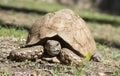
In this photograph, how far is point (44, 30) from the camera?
6.69 meters

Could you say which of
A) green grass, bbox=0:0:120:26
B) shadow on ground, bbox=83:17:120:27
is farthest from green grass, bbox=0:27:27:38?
green grass, bbox=0:0:120:26

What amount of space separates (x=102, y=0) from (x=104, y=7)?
34 cm

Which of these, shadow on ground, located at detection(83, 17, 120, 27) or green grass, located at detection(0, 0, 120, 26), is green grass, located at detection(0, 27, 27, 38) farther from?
green grass, located at detection(0, 0, 120, 26)

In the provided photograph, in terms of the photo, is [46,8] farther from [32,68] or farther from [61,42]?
[32,68]

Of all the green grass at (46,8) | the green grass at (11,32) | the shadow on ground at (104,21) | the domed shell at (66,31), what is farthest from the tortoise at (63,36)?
the green grass at (46,8)

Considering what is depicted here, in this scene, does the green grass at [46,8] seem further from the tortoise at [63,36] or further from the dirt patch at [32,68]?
the tortoise at [63,36]

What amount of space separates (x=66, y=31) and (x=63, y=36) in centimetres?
15

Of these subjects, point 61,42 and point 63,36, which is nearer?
point 63,36

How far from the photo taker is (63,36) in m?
6.55

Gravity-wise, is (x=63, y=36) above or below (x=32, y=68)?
above

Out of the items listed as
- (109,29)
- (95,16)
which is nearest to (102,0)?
(95,16)

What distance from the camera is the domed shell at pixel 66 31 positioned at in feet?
21.7

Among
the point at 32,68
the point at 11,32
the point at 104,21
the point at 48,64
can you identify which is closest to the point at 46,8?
the point at 104,21

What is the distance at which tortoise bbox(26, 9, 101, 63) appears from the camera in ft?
21.6
